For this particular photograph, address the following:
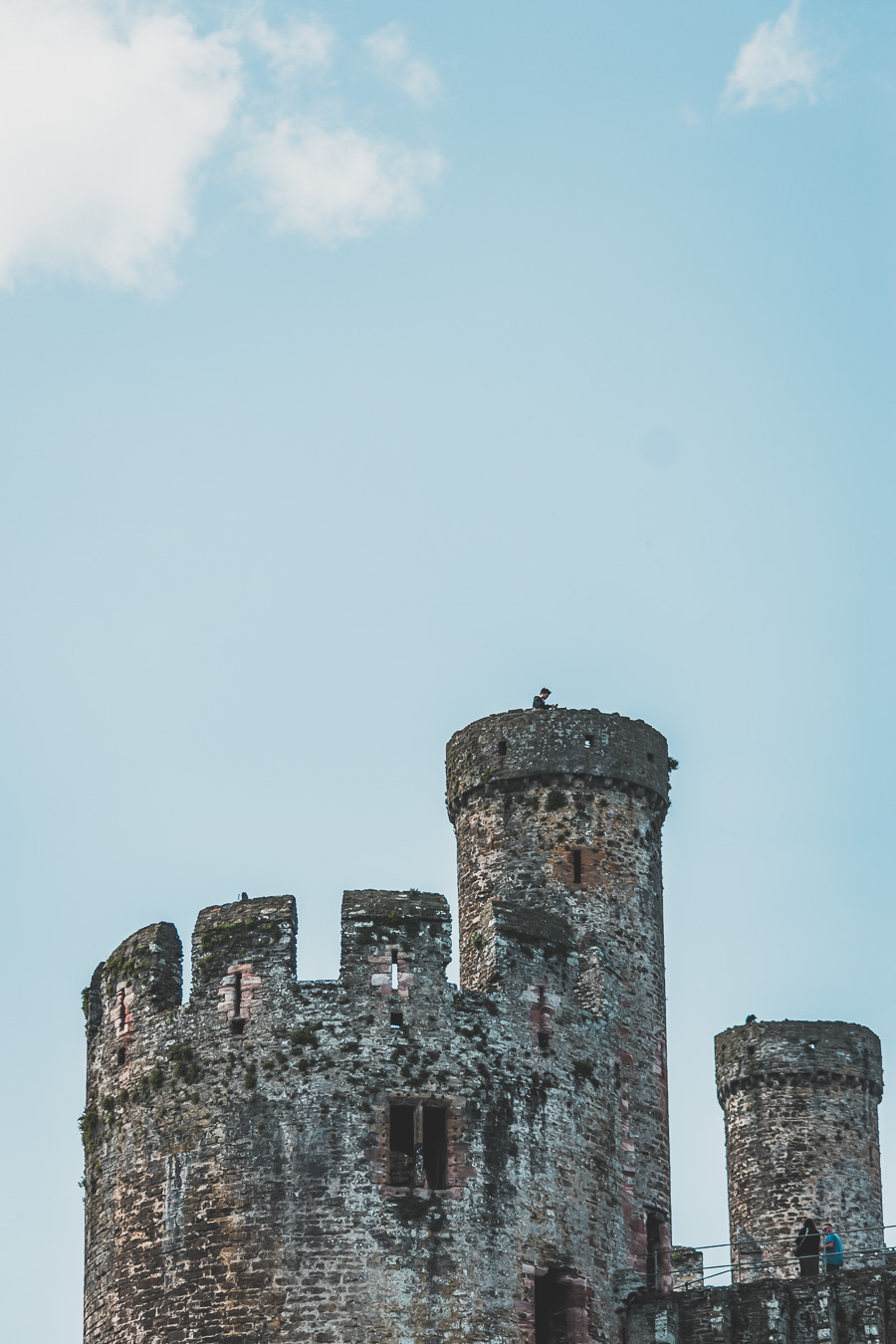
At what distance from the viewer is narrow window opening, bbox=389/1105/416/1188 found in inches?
1508

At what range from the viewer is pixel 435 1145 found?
38812mm

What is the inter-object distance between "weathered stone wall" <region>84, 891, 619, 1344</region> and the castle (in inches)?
1.5

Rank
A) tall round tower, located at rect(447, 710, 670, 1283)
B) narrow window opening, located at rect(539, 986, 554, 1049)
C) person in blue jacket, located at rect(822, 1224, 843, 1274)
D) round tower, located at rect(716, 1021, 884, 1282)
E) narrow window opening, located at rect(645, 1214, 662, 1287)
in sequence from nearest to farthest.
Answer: narrow window opening, located at rect(539, 986, 554, 1049) → narrow window opening, located at rect(645, 1214, 662, 1287) → person in blue jacket, located at rect(822, 1224, 843, 1274) → tall round tower, located at rect(447, 710, 670, 1283) → round tower, located at rect(716, 1021, 884, 1282)

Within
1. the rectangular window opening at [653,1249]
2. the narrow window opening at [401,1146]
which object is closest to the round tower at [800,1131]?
the rectangular window opening at [653,1249]

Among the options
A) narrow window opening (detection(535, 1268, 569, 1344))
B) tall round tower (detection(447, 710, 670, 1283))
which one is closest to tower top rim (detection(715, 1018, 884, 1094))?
tall round tower (detection(447, 710, 670, 1283))

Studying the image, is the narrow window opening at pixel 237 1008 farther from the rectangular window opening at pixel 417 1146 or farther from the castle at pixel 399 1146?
the rectangular window opening at pixel 417 1146

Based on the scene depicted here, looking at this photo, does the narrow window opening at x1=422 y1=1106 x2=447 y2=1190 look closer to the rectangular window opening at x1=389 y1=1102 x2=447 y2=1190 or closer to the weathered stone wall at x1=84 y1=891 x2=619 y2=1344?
the rectangular window opening at x1=389 y1=1102 x2=447 y2=1190

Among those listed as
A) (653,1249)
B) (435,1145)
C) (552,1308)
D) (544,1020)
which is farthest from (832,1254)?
(435,1145)

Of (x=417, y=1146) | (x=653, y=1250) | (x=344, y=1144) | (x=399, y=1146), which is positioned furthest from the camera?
(x=653, y=1250)

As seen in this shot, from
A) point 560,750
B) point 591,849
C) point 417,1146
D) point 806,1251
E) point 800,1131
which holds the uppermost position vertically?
Answer: point 560,750

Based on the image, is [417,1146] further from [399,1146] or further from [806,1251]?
[806,1251]

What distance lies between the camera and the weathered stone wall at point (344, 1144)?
123 ft

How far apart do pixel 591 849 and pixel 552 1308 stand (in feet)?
29.5

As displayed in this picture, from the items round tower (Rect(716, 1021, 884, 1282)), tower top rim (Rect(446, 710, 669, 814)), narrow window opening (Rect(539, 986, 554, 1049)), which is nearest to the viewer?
narrow window opening (Rect(539, 986, 554, 1049))
